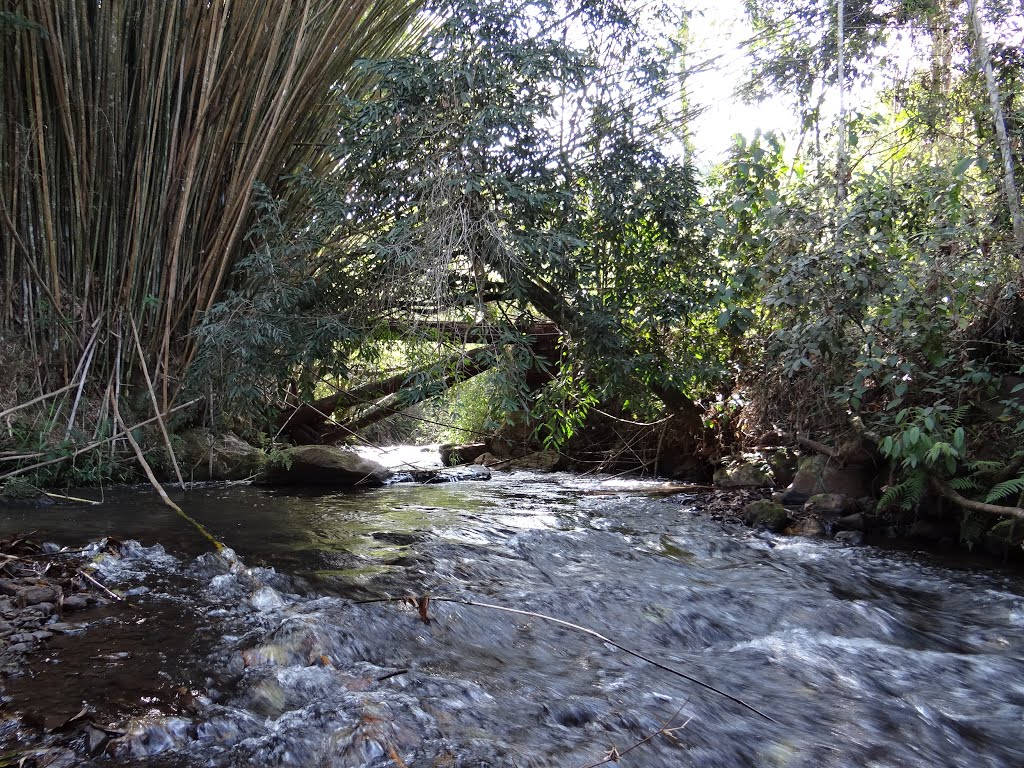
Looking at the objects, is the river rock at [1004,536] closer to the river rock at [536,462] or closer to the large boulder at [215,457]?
the river rock at [536,462]

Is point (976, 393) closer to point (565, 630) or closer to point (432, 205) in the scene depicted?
point (565, 630)

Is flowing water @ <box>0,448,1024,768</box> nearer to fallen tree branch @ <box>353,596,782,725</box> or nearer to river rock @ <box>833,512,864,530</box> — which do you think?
Answer: fallen tree branch @ <box>353,596,782,725</box>

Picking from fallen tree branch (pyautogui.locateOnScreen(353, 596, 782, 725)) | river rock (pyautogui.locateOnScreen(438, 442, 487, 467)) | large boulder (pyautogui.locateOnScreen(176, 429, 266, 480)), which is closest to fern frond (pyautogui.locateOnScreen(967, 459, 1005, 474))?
fallen tree branch (pyautogui.locateOnScreen(353, 596, 782, 725))

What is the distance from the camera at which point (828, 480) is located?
4.38 meters

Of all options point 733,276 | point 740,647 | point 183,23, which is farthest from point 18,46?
point 740,647

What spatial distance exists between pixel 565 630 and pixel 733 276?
103 inches

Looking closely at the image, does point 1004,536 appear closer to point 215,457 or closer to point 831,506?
point 831,506

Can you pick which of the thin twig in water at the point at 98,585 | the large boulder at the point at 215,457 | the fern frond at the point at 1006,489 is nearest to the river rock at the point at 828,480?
the fern frond at the point at 1006,489

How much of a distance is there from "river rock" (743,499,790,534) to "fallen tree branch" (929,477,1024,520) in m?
0.81

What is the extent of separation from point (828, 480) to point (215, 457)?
4.55m

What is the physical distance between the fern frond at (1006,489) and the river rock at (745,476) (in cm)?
178

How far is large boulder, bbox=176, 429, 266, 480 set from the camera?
5.48 meters

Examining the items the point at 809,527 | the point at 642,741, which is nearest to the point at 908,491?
the point at 809,527

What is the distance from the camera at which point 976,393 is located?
12.0ft
